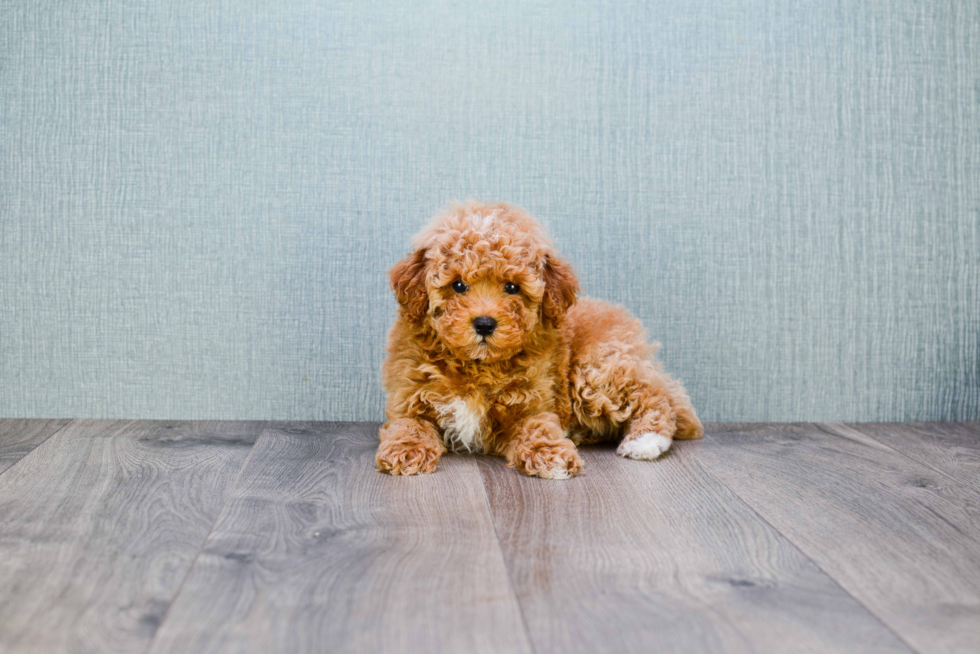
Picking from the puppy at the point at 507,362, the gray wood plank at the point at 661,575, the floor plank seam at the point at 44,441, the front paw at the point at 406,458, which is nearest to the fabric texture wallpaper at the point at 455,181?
the floor plank seam at the point at 44,441

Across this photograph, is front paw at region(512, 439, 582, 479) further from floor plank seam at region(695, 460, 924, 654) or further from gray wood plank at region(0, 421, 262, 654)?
gray wood plank at region(0, 421, 262, 654)

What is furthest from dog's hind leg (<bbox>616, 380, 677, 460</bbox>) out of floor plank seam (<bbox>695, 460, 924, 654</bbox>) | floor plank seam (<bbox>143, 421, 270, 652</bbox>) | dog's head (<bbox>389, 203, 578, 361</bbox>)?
floor plank seam (<bbox>143, 421, 270, 652</bbox>)

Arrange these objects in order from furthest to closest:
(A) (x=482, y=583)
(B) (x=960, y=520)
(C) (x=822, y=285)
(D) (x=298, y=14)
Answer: (C) (x=822, y=285) → (D) (x=298, y=14) → (B) (x=960, y=520) → (A) (x=482, y=583)

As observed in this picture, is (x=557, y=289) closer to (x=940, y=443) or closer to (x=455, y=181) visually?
(x=455, y=181)

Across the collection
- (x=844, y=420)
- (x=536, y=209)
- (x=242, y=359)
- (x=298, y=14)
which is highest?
(x=298, y=14)

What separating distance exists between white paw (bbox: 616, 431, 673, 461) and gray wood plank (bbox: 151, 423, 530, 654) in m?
0.42

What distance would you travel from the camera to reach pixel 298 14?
2.26 meters

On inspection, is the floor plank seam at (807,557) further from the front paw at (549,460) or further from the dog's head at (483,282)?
the dog's head at (483,282)

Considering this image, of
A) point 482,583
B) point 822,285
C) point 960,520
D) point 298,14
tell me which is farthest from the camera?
point 822,285

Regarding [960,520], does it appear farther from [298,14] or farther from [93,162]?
[93,162]

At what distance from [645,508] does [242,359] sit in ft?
4.41

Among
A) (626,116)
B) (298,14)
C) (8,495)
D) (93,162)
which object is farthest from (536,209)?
(8,495)

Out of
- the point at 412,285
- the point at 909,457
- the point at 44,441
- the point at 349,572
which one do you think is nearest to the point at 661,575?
the point at 349,572

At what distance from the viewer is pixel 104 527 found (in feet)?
4.53
